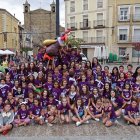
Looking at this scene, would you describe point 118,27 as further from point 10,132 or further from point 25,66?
point 10,132

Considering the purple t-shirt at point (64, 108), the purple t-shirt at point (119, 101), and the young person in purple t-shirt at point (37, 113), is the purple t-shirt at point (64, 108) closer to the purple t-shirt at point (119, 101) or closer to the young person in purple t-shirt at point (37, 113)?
the young person in purple t-shirt at point (37, 113)

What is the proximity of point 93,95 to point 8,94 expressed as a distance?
99.5 inches

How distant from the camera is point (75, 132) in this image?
6625 mm

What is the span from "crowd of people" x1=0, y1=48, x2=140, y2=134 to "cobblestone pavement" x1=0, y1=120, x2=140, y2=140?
0.20m

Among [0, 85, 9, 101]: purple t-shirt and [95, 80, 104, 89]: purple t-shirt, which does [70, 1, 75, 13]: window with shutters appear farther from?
[0, 85, 9, 101]: purple t-shirt

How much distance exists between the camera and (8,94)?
25.7 ft

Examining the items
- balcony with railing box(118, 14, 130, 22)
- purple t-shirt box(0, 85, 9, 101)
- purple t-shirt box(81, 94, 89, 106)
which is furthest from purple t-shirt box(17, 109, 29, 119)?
balcony with railing box(118, 14, 130, 22)

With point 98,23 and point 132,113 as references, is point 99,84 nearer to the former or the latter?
point 132,113

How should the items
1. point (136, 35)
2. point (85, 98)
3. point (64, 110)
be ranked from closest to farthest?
1. point (64, 110)
2. point (85, 98)
3. point (136, 35)

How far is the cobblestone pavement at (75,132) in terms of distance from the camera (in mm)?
6285

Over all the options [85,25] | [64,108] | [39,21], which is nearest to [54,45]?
[64,108]

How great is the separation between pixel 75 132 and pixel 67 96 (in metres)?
1.53

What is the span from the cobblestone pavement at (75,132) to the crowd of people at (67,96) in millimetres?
198

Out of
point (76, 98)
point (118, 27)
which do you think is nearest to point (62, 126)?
point (76, 98)
